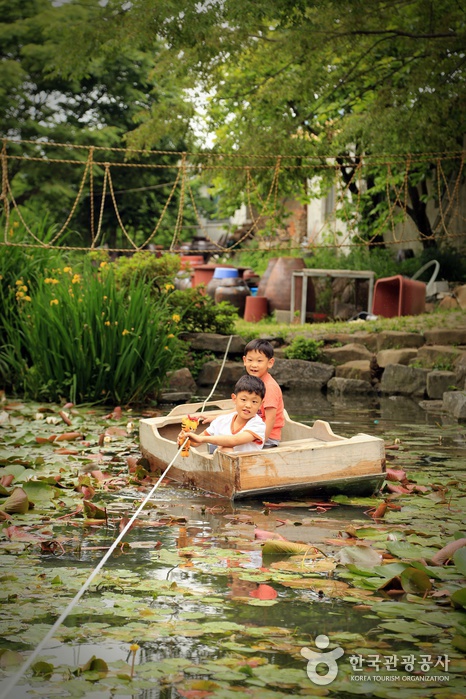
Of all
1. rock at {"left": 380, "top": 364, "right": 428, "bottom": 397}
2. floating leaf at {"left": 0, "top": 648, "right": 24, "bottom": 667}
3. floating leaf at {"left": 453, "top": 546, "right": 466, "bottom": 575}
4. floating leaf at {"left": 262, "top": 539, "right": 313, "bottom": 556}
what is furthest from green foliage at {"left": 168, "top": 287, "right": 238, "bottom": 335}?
floating leaf at {"left": 0, "top": 648, "right": 24, "bottom": 667}

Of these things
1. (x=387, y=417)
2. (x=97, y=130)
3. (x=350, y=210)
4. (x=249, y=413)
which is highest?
(x=97, y=130)

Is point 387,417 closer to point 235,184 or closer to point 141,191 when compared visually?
point 235,184

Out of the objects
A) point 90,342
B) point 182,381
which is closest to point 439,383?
point 182,381

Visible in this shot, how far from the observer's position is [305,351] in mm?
14695

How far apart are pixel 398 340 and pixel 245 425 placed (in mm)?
8490

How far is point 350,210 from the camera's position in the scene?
2223cm

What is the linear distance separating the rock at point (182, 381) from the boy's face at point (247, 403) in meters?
7.00

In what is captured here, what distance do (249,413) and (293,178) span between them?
11.7m

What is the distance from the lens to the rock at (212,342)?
14820mm

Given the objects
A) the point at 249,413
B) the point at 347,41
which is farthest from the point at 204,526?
the point at 347,41

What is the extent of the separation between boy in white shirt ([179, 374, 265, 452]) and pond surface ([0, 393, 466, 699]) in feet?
1.22

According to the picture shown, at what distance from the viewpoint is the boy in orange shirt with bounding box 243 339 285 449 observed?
21.7ft

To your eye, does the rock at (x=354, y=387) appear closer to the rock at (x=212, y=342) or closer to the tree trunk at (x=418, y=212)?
the rock at (x=212, y=342)

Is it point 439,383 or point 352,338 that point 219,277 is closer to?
point 352,338
